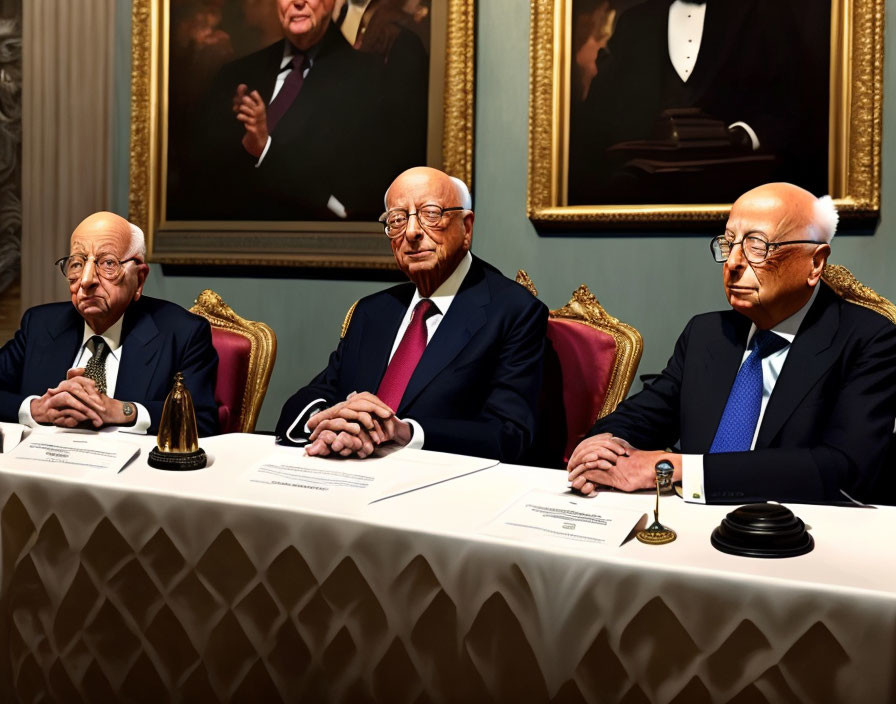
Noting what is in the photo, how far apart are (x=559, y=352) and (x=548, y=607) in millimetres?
1780

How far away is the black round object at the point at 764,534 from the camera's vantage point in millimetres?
1516

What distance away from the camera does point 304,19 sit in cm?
410

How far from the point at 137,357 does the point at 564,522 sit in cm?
195

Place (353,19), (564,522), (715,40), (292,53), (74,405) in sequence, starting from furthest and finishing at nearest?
(292,53) < (353,19) < (715,40) < (74,405) < (564,522)

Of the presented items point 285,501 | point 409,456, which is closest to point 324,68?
point 409,456

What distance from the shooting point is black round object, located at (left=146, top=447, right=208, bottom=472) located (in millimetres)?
2131

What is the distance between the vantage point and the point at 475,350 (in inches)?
115

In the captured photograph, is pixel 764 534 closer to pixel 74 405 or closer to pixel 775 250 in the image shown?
Answer: pixel 775 250

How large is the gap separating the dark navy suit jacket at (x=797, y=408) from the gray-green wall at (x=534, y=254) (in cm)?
88

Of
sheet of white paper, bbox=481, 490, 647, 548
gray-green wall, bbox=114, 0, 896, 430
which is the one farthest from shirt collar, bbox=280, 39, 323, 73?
sheet of white paper, bbox=481, 490, 647, 548

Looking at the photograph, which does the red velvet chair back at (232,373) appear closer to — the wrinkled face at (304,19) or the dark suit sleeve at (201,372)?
the dark suit sleeve at (201,372)

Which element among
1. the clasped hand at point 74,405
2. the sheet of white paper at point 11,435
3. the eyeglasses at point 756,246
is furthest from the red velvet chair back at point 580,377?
the sheet of white paper at point 11,435

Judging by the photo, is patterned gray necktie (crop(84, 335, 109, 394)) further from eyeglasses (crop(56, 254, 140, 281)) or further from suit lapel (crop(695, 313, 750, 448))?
suit lapel (crop(695, 313, 750, 448))

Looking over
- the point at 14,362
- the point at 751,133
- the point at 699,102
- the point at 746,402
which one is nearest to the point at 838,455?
the point at 746,402
